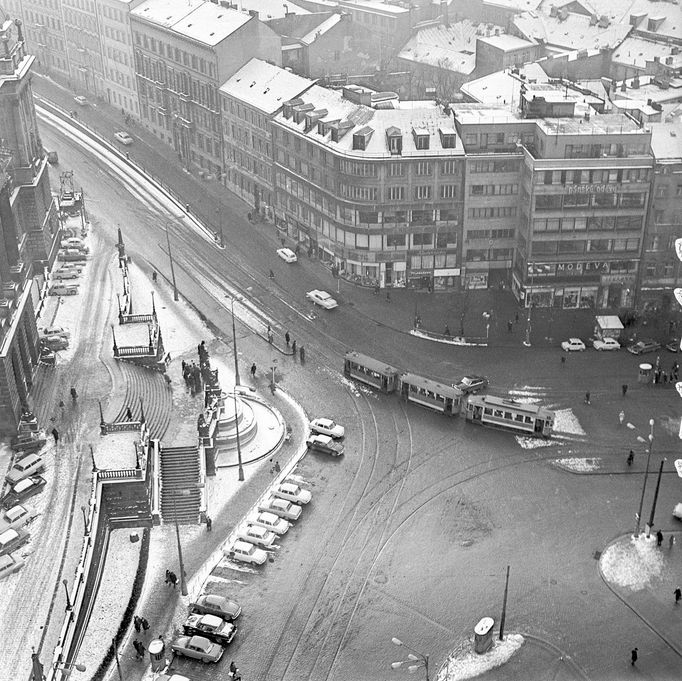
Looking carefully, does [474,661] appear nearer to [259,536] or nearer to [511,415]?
[259,536]

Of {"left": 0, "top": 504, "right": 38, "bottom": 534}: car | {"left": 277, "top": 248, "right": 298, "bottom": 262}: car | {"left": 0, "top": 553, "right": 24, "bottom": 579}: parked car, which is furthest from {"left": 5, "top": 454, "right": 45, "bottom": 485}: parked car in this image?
{"left": 277, "top": 248, "right": 298, "bottom": 262}: car

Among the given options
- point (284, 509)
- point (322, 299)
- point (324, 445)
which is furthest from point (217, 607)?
point (322, 299)

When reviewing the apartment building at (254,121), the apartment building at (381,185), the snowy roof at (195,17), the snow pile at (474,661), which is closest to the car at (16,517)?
the snow pile at (474,661)

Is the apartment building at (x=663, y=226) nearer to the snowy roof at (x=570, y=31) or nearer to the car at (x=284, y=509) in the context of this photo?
the car at (x=284, y=509)

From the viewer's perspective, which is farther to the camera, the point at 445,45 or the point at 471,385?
the point at 445,45

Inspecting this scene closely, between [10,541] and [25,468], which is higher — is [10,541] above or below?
below

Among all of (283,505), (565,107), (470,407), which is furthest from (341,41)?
(283,505)
